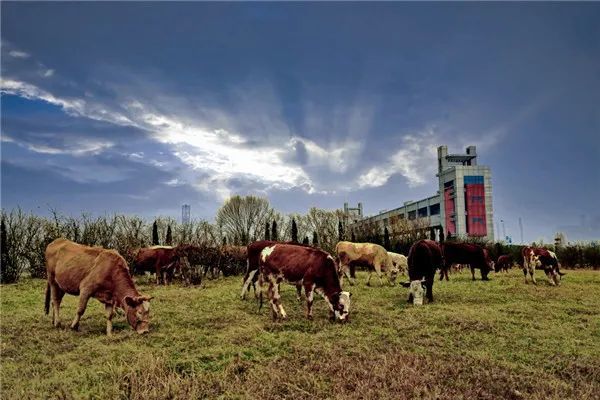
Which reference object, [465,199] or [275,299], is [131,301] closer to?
[275,299]

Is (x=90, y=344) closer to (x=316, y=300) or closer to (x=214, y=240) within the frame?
(x=316, y=300)

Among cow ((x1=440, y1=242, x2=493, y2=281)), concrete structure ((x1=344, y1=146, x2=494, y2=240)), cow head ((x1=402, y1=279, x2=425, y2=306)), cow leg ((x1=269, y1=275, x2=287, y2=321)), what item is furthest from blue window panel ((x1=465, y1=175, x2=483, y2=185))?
cow leg ((x1=269, y1=275, x2=287, y2=321))

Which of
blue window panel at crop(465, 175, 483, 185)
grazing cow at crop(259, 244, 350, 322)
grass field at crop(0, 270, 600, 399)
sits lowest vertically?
grass field at crop(0, 270, 600, 399)

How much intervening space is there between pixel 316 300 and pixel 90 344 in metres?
7.14

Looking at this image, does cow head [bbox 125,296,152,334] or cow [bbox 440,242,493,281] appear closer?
cow head [bbox 125,296,152,334]

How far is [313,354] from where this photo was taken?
750cm

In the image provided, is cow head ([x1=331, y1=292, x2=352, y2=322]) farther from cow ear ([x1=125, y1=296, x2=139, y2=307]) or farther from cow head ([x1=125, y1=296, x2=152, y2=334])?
cow ear ([x1=125, y1=296, x2=139, y2=307])

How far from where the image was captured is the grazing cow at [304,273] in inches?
422

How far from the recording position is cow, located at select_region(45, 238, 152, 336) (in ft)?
30.5

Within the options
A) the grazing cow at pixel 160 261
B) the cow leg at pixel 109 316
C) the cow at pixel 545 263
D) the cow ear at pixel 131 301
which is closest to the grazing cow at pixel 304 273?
the cow ear at pixel 131 301

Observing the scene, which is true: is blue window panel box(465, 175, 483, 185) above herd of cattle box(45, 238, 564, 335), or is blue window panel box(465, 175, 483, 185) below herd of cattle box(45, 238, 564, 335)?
above

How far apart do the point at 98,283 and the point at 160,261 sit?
11.9 metres

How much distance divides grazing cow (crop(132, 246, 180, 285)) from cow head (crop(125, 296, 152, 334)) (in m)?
12.0

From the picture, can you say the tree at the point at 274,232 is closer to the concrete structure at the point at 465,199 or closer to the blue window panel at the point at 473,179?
the concrete structure at the point at 465,199
